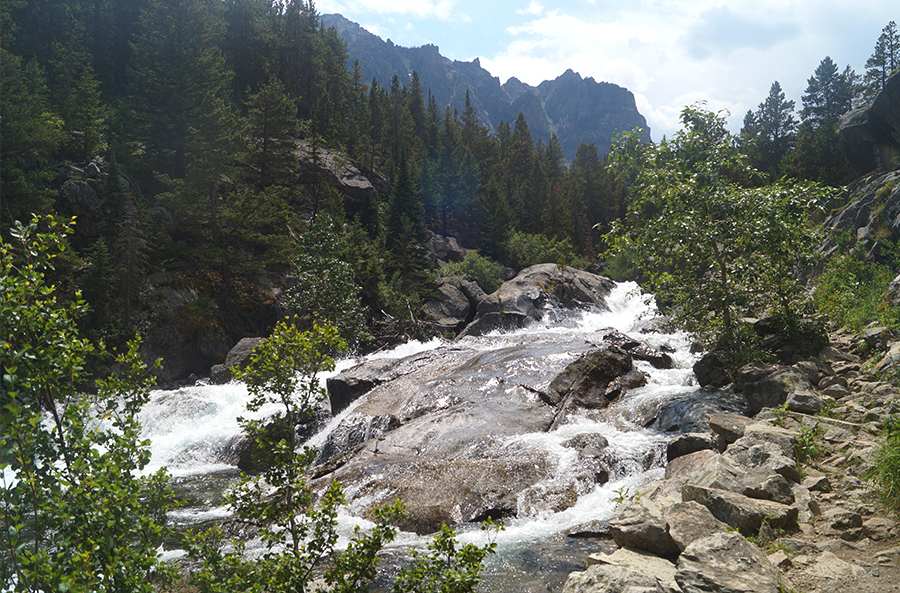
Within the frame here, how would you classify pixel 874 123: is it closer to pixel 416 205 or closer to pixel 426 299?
pixel 426 299

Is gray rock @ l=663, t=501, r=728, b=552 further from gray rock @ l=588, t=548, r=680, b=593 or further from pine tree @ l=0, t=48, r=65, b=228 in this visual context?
pine tree @ l=0, t=48, r=65, b=228

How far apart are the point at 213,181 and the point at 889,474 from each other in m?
31.9

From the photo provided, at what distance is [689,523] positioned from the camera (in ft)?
17.8

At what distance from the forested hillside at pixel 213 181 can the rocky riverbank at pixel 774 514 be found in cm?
631

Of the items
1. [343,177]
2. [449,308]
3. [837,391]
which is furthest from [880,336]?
[343,177]

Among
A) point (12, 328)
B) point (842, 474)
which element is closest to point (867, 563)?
point (842, 474)

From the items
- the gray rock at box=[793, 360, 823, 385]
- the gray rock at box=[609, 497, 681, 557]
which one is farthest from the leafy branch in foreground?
the gray rock at box=[793, 360, 823, 385]

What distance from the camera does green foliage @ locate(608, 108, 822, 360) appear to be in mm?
10328

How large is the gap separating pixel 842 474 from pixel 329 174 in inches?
1716

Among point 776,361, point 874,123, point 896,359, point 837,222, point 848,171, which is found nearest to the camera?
point 896,359

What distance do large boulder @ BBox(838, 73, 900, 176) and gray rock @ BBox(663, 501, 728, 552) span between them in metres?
32.1

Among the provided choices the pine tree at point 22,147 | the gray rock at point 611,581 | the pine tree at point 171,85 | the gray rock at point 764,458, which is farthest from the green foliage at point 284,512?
the pine tree at point 171,85

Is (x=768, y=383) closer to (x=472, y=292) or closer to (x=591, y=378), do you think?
(x=591, y=378)

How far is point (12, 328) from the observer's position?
3.19 m
